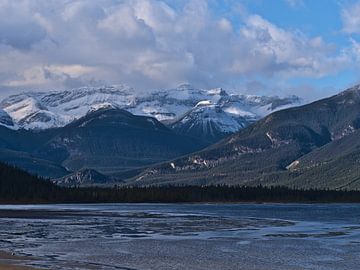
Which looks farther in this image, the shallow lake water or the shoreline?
the shallow lake water

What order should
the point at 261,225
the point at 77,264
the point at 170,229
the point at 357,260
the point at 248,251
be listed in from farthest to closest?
the point at 261,225, the point at 170,229, the point at 248,251, the point at 357,260, the point at 77,264

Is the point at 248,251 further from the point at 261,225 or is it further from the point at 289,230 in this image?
the point at 261,225

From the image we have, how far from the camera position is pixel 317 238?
373ft

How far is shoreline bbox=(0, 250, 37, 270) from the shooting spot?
70575mm

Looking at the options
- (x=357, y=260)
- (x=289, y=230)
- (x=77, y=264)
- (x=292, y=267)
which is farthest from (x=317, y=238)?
(x=77, y=264)

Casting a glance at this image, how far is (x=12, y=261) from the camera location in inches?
2972

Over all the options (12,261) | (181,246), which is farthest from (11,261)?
(181,246)

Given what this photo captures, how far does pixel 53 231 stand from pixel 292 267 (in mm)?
49761

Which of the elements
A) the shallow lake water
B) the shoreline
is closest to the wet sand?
the shoreline

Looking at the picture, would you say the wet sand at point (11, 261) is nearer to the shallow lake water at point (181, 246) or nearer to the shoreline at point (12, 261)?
the shoreline at point (12, 261)

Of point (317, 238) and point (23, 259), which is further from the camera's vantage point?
point (317, 238)

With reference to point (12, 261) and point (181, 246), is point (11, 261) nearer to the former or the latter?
point (12, 261)

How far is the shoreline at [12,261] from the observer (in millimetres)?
70575

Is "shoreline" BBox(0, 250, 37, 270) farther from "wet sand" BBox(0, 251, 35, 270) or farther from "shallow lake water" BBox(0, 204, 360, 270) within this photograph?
"shallow lake water" BBox(0, 204, 360, 270)
